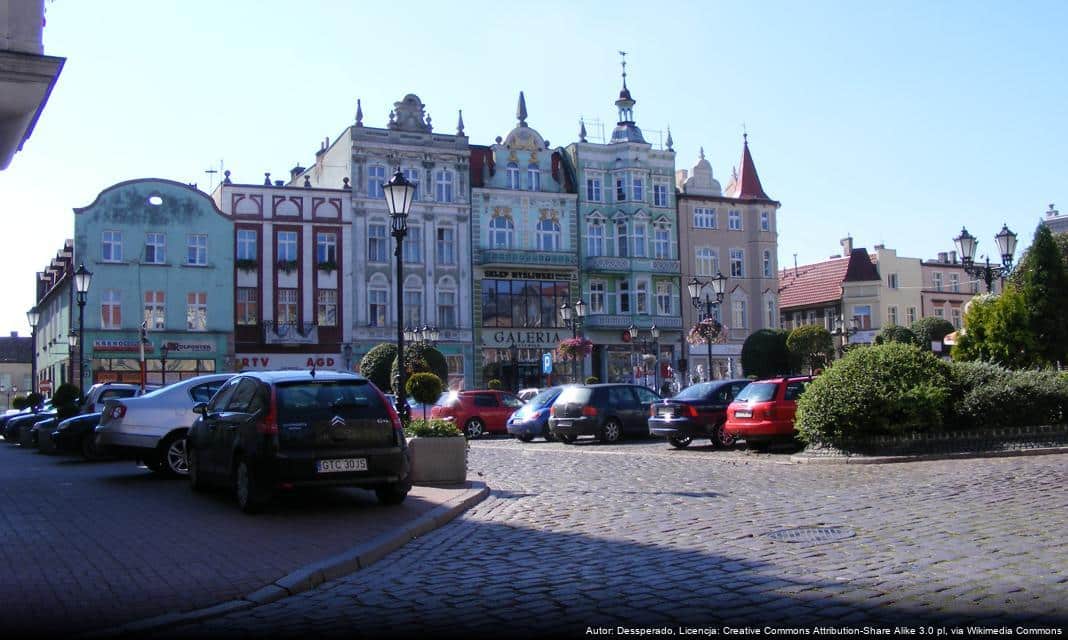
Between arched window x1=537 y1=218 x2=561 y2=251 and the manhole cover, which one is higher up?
arched window x1=537 y1=218 x2=561 y2=251

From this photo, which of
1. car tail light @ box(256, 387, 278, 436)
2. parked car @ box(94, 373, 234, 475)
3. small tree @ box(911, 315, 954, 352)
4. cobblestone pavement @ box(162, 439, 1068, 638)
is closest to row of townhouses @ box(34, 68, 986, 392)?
small tree @ box(911, 315, 954, 352)

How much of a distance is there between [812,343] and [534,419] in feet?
78.1

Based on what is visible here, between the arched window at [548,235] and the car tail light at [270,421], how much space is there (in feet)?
157

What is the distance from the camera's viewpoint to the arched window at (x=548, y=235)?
59.0 m

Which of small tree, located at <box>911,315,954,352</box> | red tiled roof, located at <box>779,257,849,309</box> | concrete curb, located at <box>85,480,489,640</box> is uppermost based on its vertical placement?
red tiled roof, located at <box>779,257,849,309</box>

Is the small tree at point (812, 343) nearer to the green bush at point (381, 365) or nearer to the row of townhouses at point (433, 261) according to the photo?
the row of townhouses at point (433, 261)

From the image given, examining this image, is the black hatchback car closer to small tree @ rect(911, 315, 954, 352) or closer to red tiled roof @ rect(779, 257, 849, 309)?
small tree @ rect(911, 315, 954, 352)

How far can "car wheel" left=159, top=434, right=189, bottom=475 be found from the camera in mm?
16094

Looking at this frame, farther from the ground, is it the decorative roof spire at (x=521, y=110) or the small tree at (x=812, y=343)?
the decorative roof spire at (x=521, y=110)

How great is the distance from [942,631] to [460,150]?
5281cm

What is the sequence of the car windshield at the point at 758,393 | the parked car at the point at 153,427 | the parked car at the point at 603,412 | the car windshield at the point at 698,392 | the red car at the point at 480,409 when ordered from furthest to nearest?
the red car at the point at 480,409
the parked car at the point at 603,412
the car windshield at the point at 698,392
the car windshield at the point at 758,393
the parked car at the point at 153,427

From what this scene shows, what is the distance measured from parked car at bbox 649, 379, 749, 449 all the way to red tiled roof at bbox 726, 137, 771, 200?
4489cm

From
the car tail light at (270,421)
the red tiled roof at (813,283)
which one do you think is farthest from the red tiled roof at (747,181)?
the car tail light at (270,421)

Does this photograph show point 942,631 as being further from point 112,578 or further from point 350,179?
point 350,179
